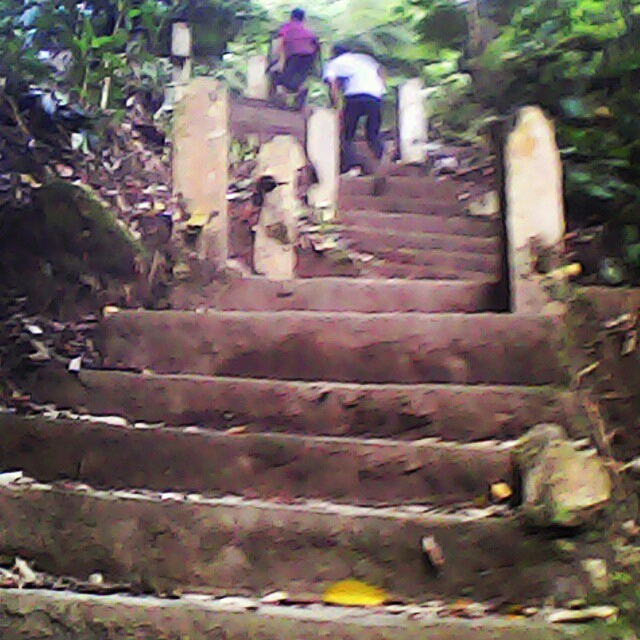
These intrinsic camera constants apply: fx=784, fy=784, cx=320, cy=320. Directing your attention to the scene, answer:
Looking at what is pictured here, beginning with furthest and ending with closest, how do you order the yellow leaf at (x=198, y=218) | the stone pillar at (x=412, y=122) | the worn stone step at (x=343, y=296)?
the stone pillar at (x=412, y=122) < the yellow leaf at (x=198, y=218) < the worn stone step at (x=343, y=296)

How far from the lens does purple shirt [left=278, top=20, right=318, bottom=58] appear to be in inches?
205

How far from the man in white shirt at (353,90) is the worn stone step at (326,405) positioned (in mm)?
3202

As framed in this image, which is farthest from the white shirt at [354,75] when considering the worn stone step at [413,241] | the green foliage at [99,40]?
the worn stone step at [413,241]

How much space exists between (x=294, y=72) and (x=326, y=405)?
12.8 feet

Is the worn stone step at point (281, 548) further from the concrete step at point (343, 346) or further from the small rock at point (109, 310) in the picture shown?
the small rock at point (109, 310)

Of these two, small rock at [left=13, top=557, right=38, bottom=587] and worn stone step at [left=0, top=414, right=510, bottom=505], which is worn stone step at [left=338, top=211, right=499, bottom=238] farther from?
small rock at [left=13, top=557, right=38, bottom=587]

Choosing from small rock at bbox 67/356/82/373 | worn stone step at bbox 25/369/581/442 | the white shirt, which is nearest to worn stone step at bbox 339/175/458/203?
the white shirt

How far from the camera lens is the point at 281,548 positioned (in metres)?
1.46

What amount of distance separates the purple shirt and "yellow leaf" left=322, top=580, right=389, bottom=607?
4414 mm

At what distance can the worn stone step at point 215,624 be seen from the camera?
1242 millimetres

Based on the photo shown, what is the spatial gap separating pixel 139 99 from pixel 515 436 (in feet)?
8.86

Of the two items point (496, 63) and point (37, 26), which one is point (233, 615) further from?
point (496, 63)

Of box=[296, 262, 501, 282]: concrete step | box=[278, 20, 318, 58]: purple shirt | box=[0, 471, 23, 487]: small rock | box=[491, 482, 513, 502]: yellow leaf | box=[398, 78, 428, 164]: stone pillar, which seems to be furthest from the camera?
box=[398, 78, 428, 164]: stone pillar

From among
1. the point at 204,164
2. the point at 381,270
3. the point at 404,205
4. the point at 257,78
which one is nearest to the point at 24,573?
the point at 204,164
